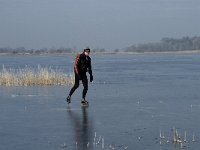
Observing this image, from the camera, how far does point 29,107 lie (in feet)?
44.5

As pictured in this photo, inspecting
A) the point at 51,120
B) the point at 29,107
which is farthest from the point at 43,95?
the point at 51,120

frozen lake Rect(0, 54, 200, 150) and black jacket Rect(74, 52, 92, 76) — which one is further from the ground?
black jacket Rect(74, 52, 92, 76)

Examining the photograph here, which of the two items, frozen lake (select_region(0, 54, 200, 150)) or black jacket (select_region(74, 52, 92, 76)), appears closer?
frozen lake (select_region(0, 54, 200, 150))

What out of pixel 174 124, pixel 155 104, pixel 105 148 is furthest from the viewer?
pixel 155 104

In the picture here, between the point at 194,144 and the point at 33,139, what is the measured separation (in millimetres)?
2790

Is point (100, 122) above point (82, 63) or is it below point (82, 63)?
below

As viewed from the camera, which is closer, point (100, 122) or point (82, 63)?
point (100, 122)

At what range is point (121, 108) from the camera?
43.1ft

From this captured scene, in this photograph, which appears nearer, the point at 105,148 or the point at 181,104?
the point at 105,148

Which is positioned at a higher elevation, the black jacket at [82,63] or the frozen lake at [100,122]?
the black jacket at [82,63]

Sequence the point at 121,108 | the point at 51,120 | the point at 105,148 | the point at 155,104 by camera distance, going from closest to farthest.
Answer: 1. the point at 105,148
2. the point at 51,120
3. the point at 121,108
4. the point at 155,104

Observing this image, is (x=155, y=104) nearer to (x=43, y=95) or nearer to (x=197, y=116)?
(x=197, y=116)

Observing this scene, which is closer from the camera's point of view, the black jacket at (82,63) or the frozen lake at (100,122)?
the frozen lake at (100,122)

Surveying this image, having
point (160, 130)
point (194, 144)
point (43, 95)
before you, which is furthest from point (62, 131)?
point (43, 95)
